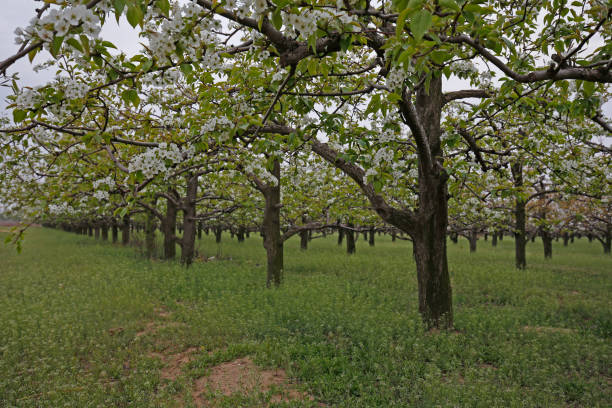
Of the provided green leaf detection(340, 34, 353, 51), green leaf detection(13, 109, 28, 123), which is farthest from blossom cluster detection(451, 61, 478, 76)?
green leaf detection(13, 109, 28, 123)

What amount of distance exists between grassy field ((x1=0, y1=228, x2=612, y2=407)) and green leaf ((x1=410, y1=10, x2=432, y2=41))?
412 cm

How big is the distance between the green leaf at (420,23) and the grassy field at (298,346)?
4116mm

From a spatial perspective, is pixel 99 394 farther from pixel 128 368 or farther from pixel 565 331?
pixel 565 331

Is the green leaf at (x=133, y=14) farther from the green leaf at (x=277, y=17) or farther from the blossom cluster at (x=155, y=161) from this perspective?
the blossom cluster at (x=155, y=161)

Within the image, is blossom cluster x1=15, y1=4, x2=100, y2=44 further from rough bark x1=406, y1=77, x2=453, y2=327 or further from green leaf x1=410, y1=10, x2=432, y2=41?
rough bark x1=406, y1=77, x2=453, y2=327

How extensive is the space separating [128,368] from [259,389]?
8.32ft

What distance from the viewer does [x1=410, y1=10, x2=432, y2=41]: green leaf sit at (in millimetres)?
1688

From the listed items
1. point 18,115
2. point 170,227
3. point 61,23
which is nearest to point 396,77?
point 61,23

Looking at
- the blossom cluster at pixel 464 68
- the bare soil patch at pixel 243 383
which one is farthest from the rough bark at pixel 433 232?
the bare soil patch at pixel 243 383

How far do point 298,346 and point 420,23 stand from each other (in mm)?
5587

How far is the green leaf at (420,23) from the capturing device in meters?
1.69

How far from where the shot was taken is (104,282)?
38.6 feet

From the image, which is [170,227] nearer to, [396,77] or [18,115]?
[18,115]

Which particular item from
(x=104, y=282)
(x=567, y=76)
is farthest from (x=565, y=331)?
(x=104, y=282)
